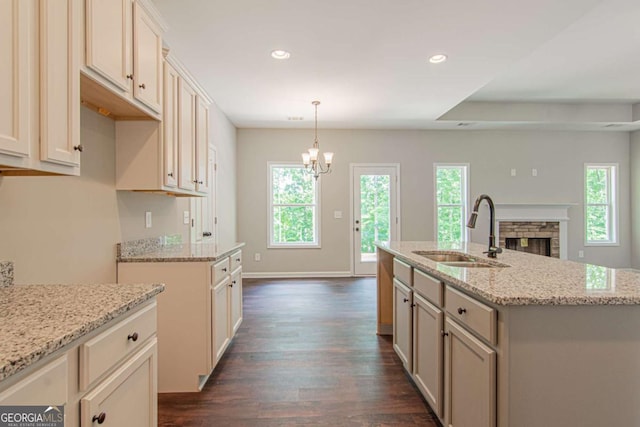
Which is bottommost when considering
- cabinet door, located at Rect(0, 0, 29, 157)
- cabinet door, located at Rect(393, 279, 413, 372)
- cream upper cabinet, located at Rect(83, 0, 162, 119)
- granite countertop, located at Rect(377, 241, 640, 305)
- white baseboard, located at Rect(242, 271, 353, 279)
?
white baseboard, located at Rect(242, 271, 353, 279)

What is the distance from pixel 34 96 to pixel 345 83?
10.6 ft

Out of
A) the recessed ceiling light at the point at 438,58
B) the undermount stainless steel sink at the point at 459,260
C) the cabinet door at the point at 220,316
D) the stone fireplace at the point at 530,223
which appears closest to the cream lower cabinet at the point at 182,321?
the cabinet door at the point at 220,316

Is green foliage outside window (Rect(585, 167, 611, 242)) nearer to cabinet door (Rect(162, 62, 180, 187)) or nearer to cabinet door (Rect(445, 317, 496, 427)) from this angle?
cabinet door (Rect(445, 317, 496, 427))

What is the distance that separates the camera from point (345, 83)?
385 centimetres

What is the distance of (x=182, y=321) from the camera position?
2.20 m

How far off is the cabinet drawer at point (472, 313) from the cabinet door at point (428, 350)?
0.15 m

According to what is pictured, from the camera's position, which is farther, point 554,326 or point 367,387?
point 367,387

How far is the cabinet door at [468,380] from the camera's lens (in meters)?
1.24

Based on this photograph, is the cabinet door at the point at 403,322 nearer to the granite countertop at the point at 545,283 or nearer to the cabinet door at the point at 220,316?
the granite countertop at the point at 545,283

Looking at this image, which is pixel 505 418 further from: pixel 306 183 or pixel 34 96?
pixel 306 183

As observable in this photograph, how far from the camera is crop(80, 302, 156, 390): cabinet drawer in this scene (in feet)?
3.10

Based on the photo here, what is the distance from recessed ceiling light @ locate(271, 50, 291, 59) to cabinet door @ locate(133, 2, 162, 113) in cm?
127

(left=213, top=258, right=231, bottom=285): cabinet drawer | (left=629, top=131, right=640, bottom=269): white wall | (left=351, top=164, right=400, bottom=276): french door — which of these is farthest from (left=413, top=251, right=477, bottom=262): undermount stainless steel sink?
(left=629, top=131, right=640, bottom=269): white wall

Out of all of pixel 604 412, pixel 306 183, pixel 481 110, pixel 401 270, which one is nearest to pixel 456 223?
pixel 481 110
